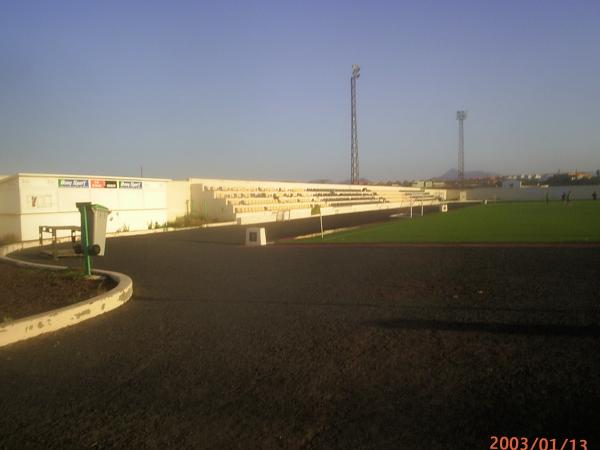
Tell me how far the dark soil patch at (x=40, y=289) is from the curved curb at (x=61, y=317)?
47 cm

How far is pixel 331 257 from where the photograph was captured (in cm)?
1562

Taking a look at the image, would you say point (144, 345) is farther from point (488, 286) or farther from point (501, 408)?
point (488, 286)

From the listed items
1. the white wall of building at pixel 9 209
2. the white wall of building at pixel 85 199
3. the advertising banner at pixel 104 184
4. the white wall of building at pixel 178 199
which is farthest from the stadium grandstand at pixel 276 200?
the white wall of building at pixel 9 209

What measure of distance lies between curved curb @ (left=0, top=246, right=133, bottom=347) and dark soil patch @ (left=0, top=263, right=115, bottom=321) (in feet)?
1.53

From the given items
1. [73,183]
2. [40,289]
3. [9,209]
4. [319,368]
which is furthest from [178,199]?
[319,368]

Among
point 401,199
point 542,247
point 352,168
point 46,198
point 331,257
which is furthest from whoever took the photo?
point 401,199

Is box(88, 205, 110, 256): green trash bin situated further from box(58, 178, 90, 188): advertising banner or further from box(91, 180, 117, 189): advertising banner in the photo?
box(91, 180, 117, 189): advertising banner

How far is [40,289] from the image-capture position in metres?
9.48

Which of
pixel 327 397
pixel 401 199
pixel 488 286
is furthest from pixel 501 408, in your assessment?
pixel 401 199

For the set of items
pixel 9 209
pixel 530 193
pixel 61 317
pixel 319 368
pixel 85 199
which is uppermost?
pixel 85 199

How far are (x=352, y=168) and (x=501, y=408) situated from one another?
64.1 meters
